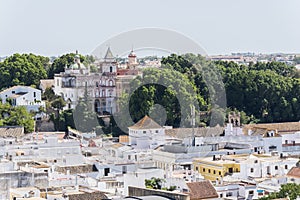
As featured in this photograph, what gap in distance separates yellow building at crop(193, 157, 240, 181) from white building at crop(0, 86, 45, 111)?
16.7 metres

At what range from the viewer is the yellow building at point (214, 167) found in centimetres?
2469

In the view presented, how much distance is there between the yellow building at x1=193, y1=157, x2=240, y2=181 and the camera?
2469 centimetres

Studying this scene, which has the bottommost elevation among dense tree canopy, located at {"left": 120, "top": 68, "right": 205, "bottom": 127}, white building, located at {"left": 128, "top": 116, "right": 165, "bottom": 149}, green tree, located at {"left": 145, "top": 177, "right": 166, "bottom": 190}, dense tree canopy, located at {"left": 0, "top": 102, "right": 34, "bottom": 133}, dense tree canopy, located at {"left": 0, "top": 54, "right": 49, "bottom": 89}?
green tree, located at {"left": 145, "top": 177, "right": 166, "bottom": 190}

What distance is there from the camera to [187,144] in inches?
1152

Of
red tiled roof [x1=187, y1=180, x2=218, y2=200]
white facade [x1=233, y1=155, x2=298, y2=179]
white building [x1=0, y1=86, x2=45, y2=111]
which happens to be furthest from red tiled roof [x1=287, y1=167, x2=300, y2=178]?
white building [x1=0, y1=86, x2=45, y2=111]

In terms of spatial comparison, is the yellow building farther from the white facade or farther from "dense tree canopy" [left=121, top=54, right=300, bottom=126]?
"dense tree canopy" [left=121, top=54, right=300, bottom=126]

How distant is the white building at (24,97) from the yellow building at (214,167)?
1674 cm

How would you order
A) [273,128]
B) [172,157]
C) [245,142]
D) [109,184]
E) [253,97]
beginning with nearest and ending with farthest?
[109,184], [172,157], [245,142], [273,128], [253,97]

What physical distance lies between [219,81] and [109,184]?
24378mm

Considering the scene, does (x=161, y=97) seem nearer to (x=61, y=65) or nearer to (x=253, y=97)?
(x=253, y=97)

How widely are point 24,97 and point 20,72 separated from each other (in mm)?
5371

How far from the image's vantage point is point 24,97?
42.7 meters

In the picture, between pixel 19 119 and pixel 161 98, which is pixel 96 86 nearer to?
pixel 161 98

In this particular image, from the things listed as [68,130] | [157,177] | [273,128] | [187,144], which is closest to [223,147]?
[187,144]
